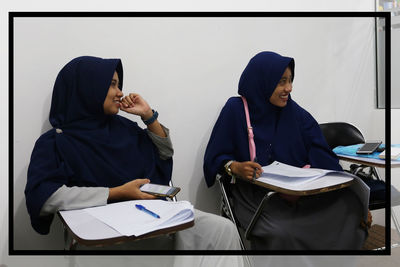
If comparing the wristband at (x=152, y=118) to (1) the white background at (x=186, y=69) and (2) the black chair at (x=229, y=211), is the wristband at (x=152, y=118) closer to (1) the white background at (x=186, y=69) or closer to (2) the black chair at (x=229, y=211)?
(1) the white background at (x=186, y=69)

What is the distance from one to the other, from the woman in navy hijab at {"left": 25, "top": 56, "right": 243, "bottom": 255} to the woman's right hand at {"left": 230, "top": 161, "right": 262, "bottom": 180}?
18cm

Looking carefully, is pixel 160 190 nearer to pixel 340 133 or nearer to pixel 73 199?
pixel 73 199

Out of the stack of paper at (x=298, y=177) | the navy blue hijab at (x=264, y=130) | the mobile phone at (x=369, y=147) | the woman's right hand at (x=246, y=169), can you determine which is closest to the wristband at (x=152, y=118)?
the navy blue hijab at (x=264, y=130)

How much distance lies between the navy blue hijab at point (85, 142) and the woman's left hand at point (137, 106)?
4 centimetres

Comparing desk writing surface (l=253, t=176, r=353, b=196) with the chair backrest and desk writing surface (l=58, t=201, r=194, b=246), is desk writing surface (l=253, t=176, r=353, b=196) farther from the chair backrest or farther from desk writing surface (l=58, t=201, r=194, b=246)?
desk writing surface (l=58, t=201, r=194, b=246)

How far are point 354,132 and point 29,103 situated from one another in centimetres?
119

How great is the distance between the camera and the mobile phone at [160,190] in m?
1.02

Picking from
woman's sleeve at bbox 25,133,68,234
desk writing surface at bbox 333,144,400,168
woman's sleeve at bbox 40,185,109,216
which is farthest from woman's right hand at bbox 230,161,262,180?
woman's sleeve at bbox 25,133,68,234

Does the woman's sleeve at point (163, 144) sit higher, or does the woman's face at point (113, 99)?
the woman's face at point (113, 99)

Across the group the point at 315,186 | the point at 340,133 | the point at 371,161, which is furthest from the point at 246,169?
the point at 371,161

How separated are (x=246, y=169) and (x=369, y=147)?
1.64 ft

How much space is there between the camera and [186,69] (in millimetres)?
1146
